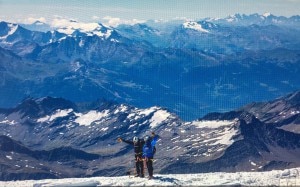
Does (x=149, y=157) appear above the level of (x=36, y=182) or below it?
above

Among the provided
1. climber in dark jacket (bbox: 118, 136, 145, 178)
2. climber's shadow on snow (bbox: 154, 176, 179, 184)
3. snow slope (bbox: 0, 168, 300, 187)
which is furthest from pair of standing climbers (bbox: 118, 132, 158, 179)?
snow slope (bbox: 0, 168, 300, 187)

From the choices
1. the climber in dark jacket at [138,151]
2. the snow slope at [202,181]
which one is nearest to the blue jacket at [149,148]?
the climber in dark jacket at [138,151]

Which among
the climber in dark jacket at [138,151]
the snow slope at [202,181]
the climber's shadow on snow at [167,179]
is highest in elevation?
the climber in dark jacket at [138,151]

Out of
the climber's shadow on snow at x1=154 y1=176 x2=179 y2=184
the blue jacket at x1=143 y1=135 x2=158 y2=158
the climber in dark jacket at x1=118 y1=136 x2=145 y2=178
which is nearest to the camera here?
the climber's shadow on snow at x1=154 y1=176 x2=179 y2=184

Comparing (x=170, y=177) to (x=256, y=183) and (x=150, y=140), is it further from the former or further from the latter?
(x=256, y=183)

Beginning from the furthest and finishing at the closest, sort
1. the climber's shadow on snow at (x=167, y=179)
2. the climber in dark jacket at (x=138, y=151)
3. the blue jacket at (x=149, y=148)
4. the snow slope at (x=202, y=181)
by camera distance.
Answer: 1. the climber in dark jacket at (x=138, y=151)
2. the blue jacket at (x=149, y=148)
3. the climber's shadow on snow at (x=167, y=179)
4. the snow slope at (x=202, y=181)

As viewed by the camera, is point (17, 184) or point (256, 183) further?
point (17, 184)

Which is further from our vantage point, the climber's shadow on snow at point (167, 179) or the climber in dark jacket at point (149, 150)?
the climber in dark jacket at point (149, 150)

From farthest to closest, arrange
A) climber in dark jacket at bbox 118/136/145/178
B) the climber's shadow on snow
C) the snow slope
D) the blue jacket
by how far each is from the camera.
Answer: climber in dark jacket at bbox 118/136/145/178 < the blue jacket < the climber's shadow on snow < the snow slope

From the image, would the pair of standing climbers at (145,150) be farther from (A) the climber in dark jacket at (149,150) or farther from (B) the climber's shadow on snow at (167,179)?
(B) the climber's shadow on snow at (167,179)

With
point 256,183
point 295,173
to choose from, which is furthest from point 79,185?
point 295,173

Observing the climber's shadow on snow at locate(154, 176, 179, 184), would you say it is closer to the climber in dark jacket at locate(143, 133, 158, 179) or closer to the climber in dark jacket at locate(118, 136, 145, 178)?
the climber in dark jacket at locate(143, 133, 158, 179)
